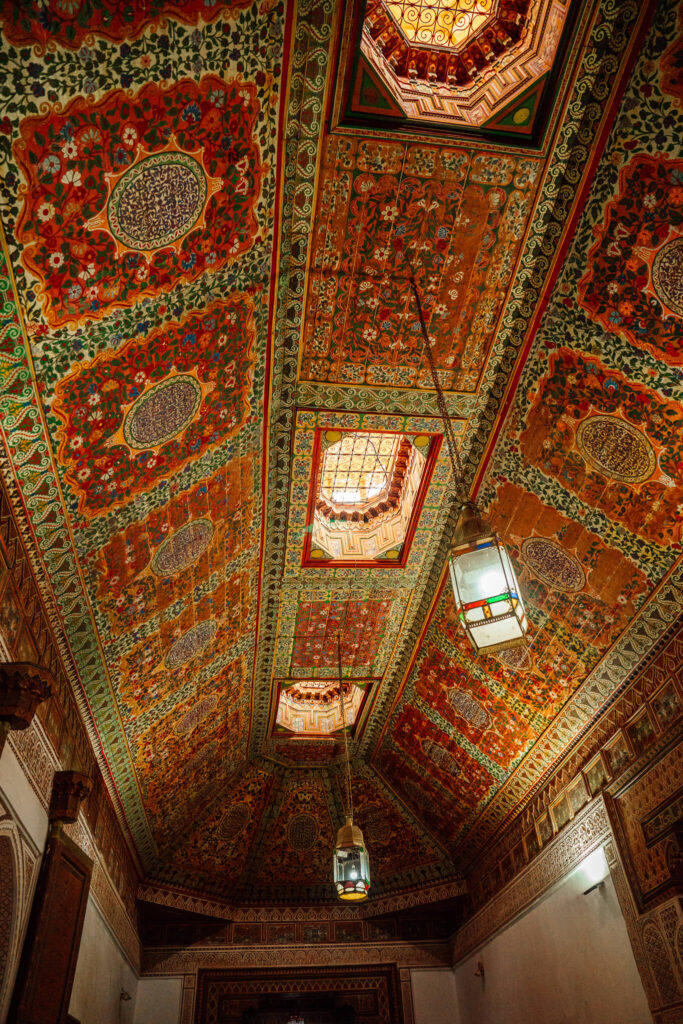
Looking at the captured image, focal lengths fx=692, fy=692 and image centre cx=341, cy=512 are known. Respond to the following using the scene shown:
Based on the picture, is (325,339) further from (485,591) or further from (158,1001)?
(158,1001)

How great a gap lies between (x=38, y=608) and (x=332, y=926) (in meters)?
6.89

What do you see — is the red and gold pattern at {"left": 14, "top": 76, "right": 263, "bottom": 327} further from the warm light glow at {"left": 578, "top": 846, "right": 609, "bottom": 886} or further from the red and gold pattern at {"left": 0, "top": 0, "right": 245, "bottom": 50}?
the warm light glow at {"left": 578, "top": 846, "right": 609, "bottom": 886}

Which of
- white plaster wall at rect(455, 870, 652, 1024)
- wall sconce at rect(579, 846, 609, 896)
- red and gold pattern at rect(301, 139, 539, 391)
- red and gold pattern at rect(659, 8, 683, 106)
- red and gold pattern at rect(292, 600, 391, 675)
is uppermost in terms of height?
red and gold pattern at rect(301, 139, 539, 391)

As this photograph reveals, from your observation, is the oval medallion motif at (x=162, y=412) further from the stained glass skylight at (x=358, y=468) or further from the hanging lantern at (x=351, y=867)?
the hanging lantern at (x=351, y=867)

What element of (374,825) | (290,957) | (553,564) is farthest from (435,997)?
(553,564)

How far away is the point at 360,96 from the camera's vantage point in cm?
→ 303

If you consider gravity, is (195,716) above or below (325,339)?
below

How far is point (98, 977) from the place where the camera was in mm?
5547

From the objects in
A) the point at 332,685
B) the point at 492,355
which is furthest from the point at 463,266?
the point at 332,685

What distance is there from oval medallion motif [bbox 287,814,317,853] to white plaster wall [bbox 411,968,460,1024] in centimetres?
193

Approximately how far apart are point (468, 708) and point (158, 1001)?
16.6 feet

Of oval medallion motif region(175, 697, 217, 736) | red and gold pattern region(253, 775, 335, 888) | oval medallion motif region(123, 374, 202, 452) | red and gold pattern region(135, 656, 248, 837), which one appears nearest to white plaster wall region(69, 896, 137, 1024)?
red and gold pattern region(135, 656, 248, 837)

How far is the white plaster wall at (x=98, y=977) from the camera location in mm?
4938

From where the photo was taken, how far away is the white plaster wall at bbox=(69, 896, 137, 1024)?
4938 millimetres
